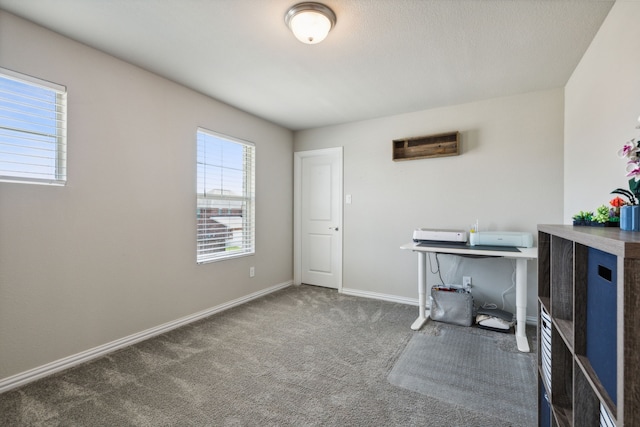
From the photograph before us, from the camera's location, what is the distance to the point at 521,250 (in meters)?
2.51

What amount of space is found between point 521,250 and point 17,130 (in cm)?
386

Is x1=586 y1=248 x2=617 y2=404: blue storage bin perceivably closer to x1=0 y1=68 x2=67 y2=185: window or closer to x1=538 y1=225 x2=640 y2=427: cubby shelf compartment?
x1=538 y1=225 x2=640 y2=427: cubby shelf compartment

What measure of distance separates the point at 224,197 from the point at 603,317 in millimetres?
3193

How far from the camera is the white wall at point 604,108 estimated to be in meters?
1.43

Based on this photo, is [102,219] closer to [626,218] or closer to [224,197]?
[224,197]

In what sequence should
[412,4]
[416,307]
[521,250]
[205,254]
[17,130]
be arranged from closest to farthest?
[412,4] → [17,130] → [521,250] → [205,254] → [416,307]

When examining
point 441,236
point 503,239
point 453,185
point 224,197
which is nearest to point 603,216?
point 503,239

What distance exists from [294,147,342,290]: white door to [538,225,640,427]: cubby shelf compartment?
2.82 m

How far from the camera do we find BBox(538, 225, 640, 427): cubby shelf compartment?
61 centimetres

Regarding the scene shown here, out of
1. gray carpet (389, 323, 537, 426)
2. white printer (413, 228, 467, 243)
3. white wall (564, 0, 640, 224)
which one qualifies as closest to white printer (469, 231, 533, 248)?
white printer (413, 228, 467, 243)

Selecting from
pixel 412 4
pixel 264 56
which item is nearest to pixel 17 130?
pixel 264 56

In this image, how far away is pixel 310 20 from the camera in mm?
1725

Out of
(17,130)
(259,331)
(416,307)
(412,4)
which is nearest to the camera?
(412,4)

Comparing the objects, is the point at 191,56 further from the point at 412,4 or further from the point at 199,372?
the point at 199,372
